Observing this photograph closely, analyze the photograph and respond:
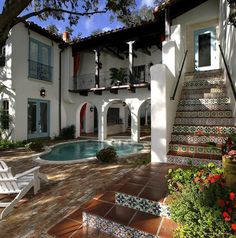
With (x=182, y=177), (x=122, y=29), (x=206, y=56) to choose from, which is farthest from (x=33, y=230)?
(x=122, y=29)

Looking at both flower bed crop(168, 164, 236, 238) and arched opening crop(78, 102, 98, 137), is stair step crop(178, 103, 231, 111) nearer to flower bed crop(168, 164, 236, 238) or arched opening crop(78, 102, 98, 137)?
flower bed crop(168, 164, 236, 238)

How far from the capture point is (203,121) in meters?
5.10

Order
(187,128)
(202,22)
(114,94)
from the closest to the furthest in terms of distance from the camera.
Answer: (187,128) < (202,22) < (114,94)

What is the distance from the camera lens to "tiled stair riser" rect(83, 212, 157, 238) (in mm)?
2307

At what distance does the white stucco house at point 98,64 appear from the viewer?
821 cm

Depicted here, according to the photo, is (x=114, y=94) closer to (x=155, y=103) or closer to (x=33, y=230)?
(x=155, y=103)

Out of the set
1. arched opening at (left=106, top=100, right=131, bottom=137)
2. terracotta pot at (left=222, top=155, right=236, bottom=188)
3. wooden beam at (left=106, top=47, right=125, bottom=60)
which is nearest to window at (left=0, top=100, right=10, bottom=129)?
wooden beam at (left=106, top=47, right=125, bottom=60)

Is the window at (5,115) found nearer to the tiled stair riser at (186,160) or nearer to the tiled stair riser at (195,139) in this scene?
the tiled stair riser at (195,139)

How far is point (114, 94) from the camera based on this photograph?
1262cm

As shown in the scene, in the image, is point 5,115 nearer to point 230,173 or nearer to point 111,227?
point 111,227

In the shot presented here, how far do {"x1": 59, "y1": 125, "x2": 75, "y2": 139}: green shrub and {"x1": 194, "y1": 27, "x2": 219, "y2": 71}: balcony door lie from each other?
30.0 ft

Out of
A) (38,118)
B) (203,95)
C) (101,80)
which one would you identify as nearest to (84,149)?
(38,118)

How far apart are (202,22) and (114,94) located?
6.43 m

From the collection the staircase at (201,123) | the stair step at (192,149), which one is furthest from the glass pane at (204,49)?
the stair step at (192,149)
